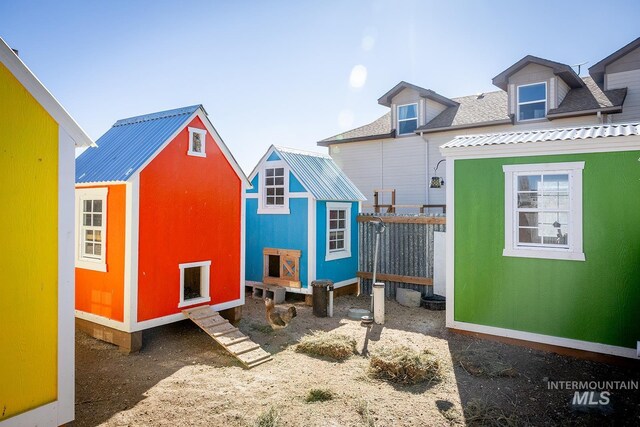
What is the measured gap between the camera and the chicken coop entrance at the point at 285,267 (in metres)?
12.6

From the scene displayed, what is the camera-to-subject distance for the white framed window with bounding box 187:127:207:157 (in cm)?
908

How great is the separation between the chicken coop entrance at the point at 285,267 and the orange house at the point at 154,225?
105 inches

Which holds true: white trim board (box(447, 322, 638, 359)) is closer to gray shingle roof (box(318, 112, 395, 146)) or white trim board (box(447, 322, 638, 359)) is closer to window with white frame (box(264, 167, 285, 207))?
window with white frame (box(264, 167, 285, 207))

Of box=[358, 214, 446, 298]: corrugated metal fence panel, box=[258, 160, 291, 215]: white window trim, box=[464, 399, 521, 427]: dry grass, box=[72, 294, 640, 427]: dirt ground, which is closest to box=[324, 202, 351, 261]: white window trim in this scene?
box=[358, 214, 446, 298]: corrugated metal fence panel

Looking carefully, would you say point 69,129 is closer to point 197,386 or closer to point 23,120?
point 23,120

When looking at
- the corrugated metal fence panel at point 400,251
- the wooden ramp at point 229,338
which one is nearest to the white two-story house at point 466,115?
the corrugated metal fence panel at point 400,251

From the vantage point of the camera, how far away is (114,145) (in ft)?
31.6

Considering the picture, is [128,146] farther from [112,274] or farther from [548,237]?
[548,237]

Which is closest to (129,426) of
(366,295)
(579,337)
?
(579,337)

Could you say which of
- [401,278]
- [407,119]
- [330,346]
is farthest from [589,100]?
[330,346]

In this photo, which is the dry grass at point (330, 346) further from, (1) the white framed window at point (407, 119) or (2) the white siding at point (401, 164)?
(1) the white framed window at point (407, 119)

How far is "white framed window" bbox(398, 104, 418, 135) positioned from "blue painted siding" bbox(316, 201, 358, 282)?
253 inches

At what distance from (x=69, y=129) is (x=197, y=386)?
418 cm

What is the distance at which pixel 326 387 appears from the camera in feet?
21.0
